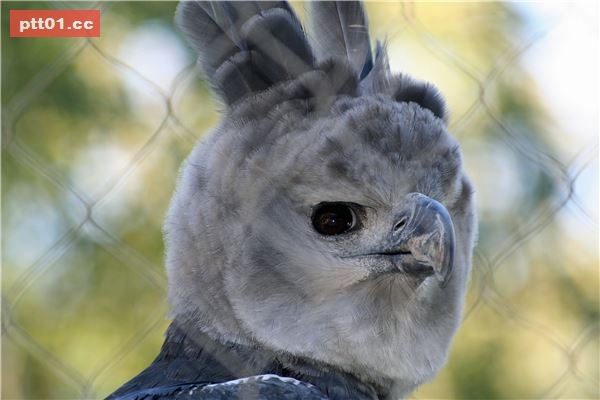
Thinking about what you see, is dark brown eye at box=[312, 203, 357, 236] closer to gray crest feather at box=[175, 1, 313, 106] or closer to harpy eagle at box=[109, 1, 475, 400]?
harpy eagle at box=[109, 1, 475, 400]

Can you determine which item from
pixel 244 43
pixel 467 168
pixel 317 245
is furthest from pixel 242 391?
pixel 467 168

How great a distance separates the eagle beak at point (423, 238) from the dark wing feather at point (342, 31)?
0.25 meters

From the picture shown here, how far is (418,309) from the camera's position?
3.52 ft

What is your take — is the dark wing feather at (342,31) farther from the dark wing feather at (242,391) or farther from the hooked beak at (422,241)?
the dark wing feather at (242,391)

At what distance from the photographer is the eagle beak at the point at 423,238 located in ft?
3.22

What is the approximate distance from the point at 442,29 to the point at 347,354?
1.15 m

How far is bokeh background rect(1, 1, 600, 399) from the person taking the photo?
1490mm

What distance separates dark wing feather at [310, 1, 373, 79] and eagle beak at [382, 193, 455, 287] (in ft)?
0.83

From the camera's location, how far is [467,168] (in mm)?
1715

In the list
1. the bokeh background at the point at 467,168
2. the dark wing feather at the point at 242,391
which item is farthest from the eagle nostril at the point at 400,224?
the bokeh background at the point at 467,168

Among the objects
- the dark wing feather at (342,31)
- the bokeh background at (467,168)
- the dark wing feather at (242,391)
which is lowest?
the bokeh background at (467,168)

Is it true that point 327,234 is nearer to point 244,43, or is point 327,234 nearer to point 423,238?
point 423,238

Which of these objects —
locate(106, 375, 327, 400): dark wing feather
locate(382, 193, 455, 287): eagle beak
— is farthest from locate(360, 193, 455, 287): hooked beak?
locate(106, 375, 327, 400): dark wing feather

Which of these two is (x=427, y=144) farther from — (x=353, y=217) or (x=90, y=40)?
(x=90, y=40)
